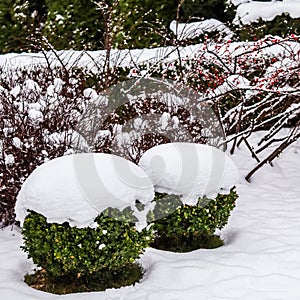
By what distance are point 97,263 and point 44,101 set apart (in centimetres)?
192

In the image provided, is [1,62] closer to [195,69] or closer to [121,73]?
[121,73]

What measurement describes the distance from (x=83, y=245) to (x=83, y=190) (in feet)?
1.17

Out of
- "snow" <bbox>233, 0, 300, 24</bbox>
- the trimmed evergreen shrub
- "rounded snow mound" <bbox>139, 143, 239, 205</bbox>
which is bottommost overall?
"rounded snow mound" <bbox>139, 143, 239, 205</bbox>

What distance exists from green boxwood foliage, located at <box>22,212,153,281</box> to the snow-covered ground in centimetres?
20

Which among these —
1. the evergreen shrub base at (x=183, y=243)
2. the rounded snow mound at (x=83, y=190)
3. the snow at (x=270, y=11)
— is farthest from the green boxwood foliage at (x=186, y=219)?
the snow at (x=270, y=11)

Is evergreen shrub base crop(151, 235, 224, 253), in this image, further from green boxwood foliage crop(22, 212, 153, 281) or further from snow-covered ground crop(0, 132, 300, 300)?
green boxwood foliage crop(22, 212, 153, 281)

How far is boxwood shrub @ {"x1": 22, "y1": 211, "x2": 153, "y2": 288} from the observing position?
378 centimetres

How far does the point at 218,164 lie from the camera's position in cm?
460

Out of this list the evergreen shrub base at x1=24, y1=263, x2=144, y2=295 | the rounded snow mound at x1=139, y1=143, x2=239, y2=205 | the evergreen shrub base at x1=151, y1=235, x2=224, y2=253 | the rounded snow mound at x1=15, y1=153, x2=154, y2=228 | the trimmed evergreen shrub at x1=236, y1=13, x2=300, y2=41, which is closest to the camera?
the rounded snow mound at x1=15, y1=153, x2=154, y2=228

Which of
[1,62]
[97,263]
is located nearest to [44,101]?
[97,263]

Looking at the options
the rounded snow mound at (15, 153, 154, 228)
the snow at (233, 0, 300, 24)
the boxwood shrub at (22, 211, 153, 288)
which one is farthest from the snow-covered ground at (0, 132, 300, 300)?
the snow at (233, 0, 300, 24)

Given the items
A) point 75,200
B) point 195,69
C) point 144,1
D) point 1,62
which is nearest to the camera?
point 75,200

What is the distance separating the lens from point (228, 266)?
168 inches

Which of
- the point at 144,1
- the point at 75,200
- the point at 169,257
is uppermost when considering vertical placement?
the point at 144,1
